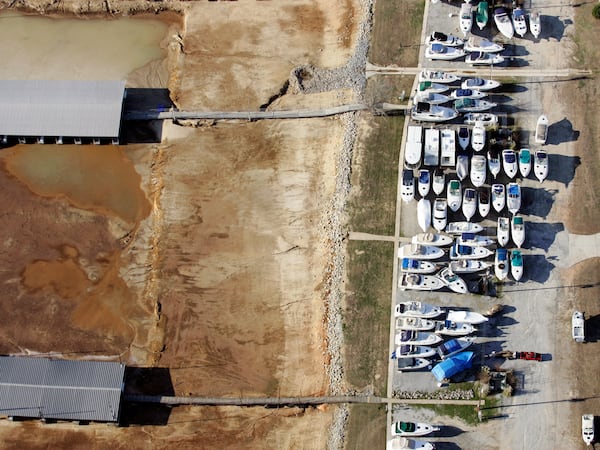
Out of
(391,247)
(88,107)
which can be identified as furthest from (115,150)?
(391,247)

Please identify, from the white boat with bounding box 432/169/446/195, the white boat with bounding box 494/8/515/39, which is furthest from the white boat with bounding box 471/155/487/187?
the white boat with bounding box 494/8/515/39

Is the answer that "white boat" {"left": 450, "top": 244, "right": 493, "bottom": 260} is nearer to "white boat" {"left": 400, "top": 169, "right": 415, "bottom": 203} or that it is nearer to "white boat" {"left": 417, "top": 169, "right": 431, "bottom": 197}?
"white boat" {"left": 417, "top": 169, "right": 431, "bottom": 197}

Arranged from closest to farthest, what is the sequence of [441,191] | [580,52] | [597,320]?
[597,320]
[441,191]
[580,52]

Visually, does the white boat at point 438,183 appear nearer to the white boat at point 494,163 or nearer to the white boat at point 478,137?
the white boat at point 478,137

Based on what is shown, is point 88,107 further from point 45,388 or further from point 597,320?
point 597,320

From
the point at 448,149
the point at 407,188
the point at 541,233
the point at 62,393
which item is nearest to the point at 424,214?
the point at 407,188

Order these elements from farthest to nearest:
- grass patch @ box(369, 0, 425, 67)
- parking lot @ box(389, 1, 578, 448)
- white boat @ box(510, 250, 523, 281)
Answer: grass patch @ box(369, 0, 425, 67) < white boat @ box(510, 250, 523, 281) < parking lot @ box(389, 1, 578, 448)
